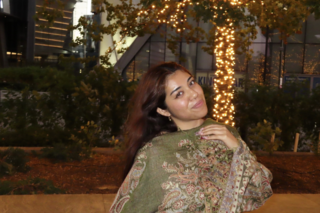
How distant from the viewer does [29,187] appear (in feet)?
17.6

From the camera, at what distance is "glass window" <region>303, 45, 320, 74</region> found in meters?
22.6

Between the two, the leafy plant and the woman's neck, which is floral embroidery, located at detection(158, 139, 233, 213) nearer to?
the woman's neck

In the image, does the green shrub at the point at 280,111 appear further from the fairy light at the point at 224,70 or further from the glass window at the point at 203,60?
the glass window at the point at 203,60

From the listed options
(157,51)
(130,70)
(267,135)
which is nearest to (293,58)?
(157,51)

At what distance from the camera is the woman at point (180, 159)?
2074 millimetres

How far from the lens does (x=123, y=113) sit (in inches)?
324

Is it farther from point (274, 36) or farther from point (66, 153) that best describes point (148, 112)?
point (274, 36)

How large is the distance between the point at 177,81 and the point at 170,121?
0.91 ft

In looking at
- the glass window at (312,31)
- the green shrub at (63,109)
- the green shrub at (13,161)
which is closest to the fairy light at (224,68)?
the green shrub at (63,109)

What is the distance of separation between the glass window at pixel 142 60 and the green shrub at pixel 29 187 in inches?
796

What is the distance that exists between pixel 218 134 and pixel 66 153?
5122 mm

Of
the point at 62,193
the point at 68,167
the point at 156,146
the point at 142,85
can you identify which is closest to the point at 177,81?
the point at 142,85

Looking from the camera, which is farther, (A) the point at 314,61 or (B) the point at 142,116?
(A) the point at 314,61

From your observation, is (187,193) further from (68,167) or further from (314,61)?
(314,61)
